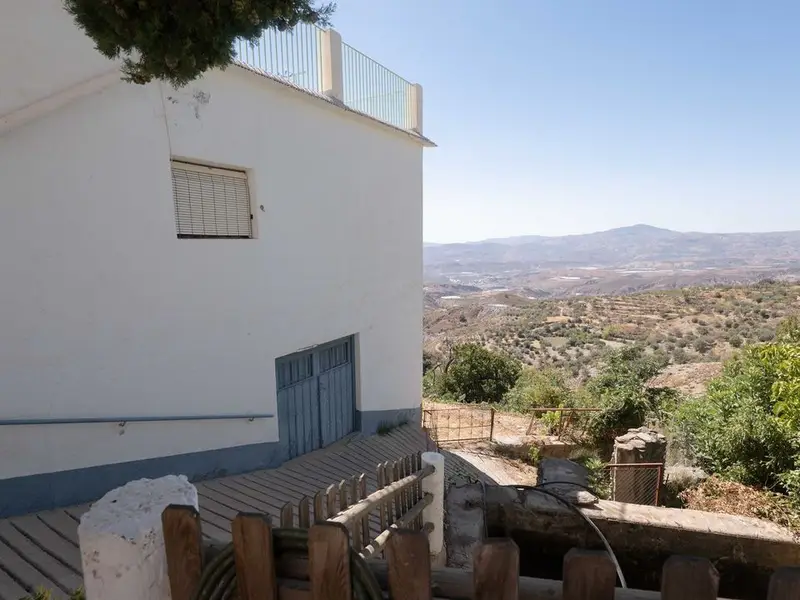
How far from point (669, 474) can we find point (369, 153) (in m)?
7.82

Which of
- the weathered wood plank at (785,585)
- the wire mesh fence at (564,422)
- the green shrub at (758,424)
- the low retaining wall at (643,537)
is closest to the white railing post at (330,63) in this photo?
the low retaining wall at (643,537)

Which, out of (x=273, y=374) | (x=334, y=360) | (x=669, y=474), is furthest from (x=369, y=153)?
(x=669, y=474)

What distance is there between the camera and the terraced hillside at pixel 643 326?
33.0 m

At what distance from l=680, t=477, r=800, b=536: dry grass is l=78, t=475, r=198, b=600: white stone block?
6.87 m

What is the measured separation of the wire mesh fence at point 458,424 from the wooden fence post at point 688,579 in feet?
35.4

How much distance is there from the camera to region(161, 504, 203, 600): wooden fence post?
1540mm

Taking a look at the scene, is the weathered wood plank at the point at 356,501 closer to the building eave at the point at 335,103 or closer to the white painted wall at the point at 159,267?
the white painted wall at the point at 159,267

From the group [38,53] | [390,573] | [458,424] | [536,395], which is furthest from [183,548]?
[536,395]

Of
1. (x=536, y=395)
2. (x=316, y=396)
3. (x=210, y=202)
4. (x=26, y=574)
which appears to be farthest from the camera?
(x=536, y=395)

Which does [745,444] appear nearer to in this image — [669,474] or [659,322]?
[669,474]

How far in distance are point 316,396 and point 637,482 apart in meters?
5.39

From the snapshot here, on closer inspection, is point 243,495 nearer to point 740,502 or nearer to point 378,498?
point 378,498

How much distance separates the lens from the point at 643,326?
→ 41.4m

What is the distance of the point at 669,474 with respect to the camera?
27.7ft
